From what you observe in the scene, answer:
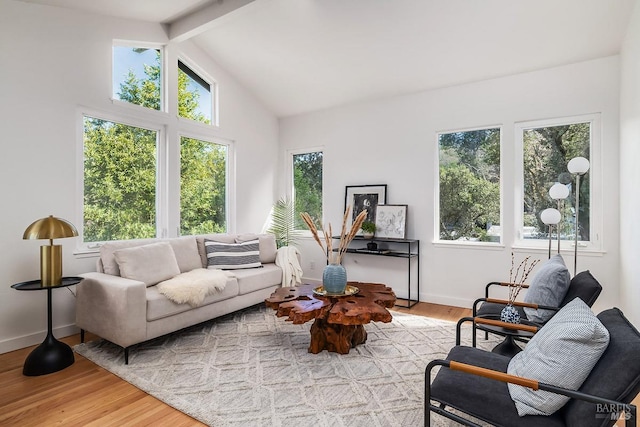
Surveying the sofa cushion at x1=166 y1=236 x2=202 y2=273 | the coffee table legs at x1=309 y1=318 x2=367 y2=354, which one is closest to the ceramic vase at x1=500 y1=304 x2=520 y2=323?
the coffee table legs at x1=309 y1=318 x2=367 y2=354

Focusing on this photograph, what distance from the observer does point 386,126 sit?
4793 mm

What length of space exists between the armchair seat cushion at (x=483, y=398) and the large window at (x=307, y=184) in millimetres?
3929

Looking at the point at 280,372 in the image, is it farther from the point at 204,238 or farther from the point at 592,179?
the point at 592,179

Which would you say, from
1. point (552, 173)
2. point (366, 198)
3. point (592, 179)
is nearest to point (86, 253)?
point (366, 198)

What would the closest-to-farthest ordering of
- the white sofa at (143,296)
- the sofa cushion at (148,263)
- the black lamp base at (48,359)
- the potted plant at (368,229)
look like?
the black lamp base at (48,359), the white sofa at (143,296), the sofa cushion at (148,263), the potted plant at (368,229)

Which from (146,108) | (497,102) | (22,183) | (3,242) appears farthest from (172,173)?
(497,102)

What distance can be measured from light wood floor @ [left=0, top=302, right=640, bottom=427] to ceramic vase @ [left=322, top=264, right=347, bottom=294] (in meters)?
1.46

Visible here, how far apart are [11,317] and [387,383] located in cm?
327

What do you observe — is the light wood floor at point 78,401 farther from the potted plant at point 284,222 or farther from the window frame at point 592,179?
the window frame at point 592,179

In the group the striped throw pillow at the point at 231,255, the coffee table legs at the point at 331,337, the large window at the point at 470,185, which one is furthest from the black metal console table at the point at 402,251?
the coffee table legs at the point at 331,337

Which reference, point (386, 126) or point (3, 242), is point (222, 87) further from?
point (3, 242)

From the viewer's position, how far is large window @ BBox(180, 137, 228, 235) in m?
4.46

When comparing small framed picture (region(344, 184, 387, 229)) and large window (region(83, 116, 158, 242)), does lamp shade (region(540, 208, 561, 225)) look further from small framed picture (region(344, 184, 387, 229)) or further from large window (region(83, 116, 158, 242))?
large window (region(83, 116, 158, 242))

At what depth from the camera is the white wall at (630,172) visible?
2.58 metres
